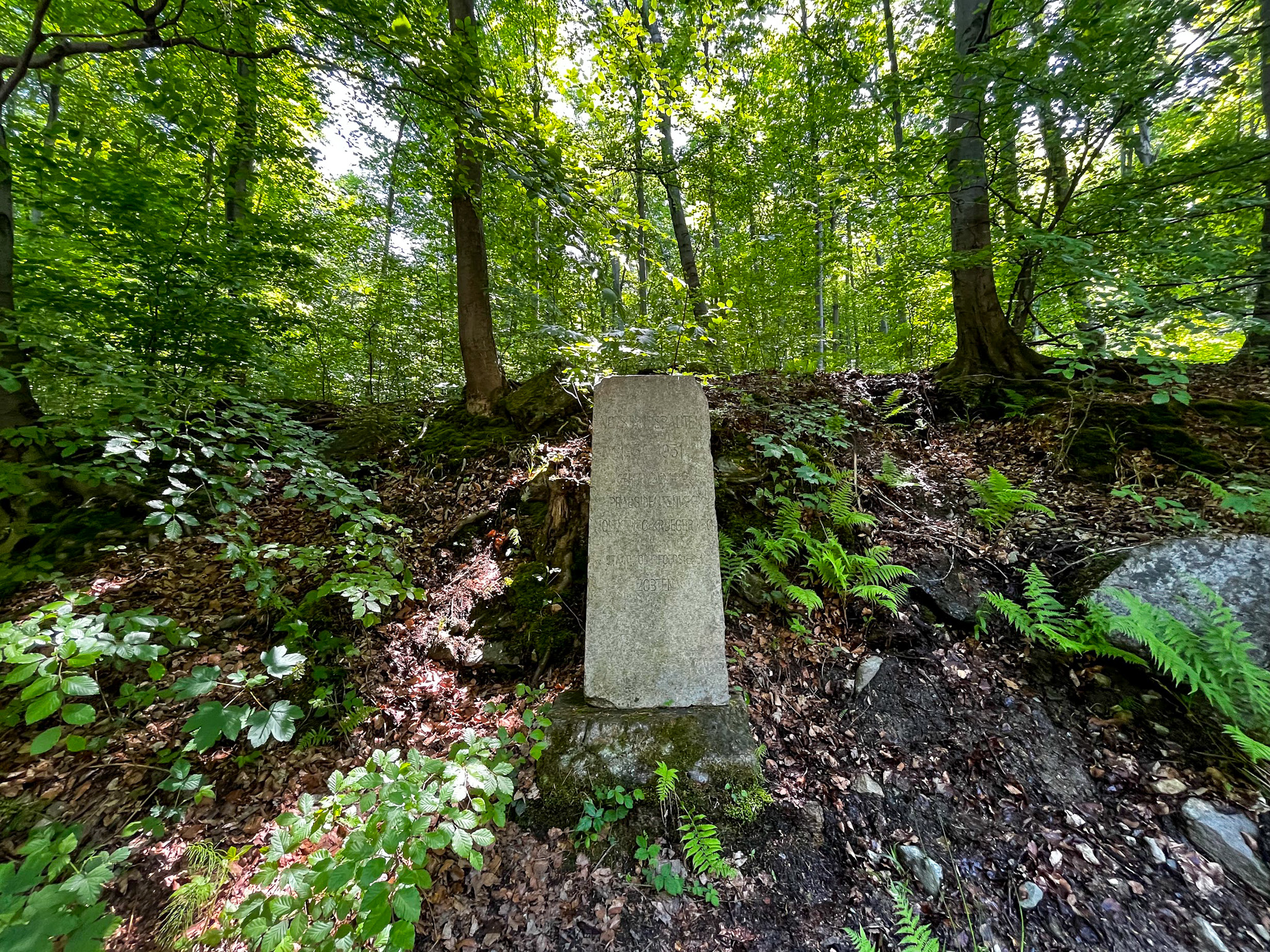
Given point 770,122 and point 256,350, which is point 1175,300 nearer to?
point 770,122

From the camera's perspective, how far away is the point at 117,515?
3498 mm

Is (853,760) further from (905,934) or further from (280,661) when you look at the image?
(280,661)

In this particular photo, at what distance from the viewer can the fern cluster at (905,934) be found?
67.4 inches

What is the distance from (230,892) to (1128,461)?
640 cm

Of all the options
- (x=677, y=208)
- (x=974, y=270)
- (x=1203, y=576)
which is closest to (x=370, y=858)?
(x=1203, y=576)

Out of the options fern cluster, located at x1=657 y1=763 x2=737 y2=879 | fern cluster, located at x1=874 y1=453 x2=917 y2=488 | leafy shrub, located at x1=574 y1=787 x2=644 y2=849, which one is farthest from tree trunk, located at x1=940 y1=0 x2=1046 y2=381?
leafy shrub, located at x1=574 y1=787 x2=644 y2=849

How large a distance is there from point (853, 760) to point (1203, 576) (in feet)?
7.68

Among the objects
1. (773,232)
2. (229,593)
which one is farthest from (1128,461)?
(229,593)

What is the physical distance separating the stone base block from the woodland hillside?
84 millimetres

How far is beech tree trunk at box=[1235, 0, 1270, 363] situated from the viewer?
3.08 m

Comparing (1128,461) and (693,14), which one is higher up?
(693,14)

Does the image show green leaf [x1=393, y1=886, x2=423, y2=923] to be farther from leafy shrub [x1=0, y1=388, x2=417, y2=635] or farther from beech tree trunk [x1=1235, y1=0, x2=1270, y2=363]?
beech tree trunk [x1=1235, y1=0, x2=1270, y2=363]

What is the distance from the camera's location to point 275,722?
170 centimetres

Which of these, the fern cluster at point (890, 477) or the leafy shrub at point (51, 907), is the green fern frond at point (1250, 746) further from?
the leafy shrub at point (51, 907)
